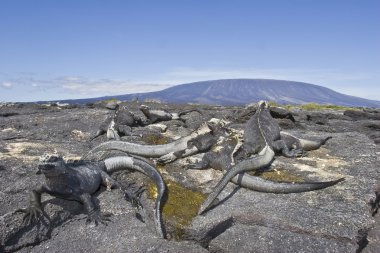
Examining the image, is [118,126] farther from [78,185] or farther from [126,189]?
[78,185]

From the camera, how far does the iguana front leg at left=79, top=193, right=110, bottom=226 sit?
7.56m

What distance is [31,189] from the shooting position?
26.9 ft

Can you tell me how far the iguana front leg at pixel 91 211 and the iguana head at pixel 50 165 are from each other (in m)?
0.70

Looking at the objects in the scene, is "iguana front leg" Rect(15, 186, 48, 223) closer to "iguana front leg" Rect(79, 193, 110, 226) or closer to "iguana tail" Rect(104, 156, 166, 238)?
"iguana front leg" Rect(79, 193, 110, 226)

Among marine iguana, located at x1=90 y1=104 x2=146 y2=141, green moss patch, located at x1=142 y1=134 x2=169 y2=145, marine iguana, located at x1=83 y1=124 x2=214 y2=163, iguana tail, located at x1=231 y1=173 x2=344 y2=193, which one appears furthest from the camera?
marine iguana, located at x1=90 y1=104 x2=146 y2=141

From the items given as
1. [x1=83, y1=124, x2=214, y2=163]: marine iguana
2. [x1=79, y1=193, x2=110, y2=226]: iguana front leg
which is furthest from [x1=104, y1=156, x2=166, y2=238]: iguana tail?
[x1=83, y1=124, x2=214, y2=163]: marine iguana

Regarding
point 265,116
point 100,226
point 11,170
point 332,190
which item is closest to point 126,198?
point 100,226

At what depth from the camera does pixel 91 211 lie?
771 centimetres

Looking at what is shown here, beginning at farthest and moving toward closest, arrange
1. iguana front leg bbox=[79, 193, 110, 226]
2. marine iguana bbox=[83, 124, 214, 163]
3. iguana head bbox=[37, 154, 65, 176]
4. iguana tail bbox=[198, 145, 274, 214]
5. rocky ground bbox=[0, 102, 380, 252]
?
marine iguana bbox=[83, 124, 214, 163], iguana tail bbox=[198, 145, 274, 214], iguana front leg bbox=[79, 193, 110, 226], iguana head bbox=[37, 154, 65, 176], rocky ground bbox=[0, 102, 380, 252]

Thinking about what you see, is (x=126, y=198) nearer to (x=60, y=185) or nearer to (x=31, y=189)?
(x=60, y=185)

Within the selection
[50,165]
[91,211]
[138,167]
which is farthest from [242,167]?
[50,165]

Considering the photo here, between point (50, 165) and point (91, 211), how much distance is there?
108 centimetres

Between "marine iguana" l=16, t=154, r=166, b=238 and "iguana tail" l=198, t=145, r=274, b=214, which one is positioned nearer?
"marine iguana" l=16, t=154, r=166, b=238

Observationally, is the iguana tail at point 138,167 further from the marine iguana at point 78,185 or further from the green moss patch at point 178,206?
the green moss patch at point 178,206
